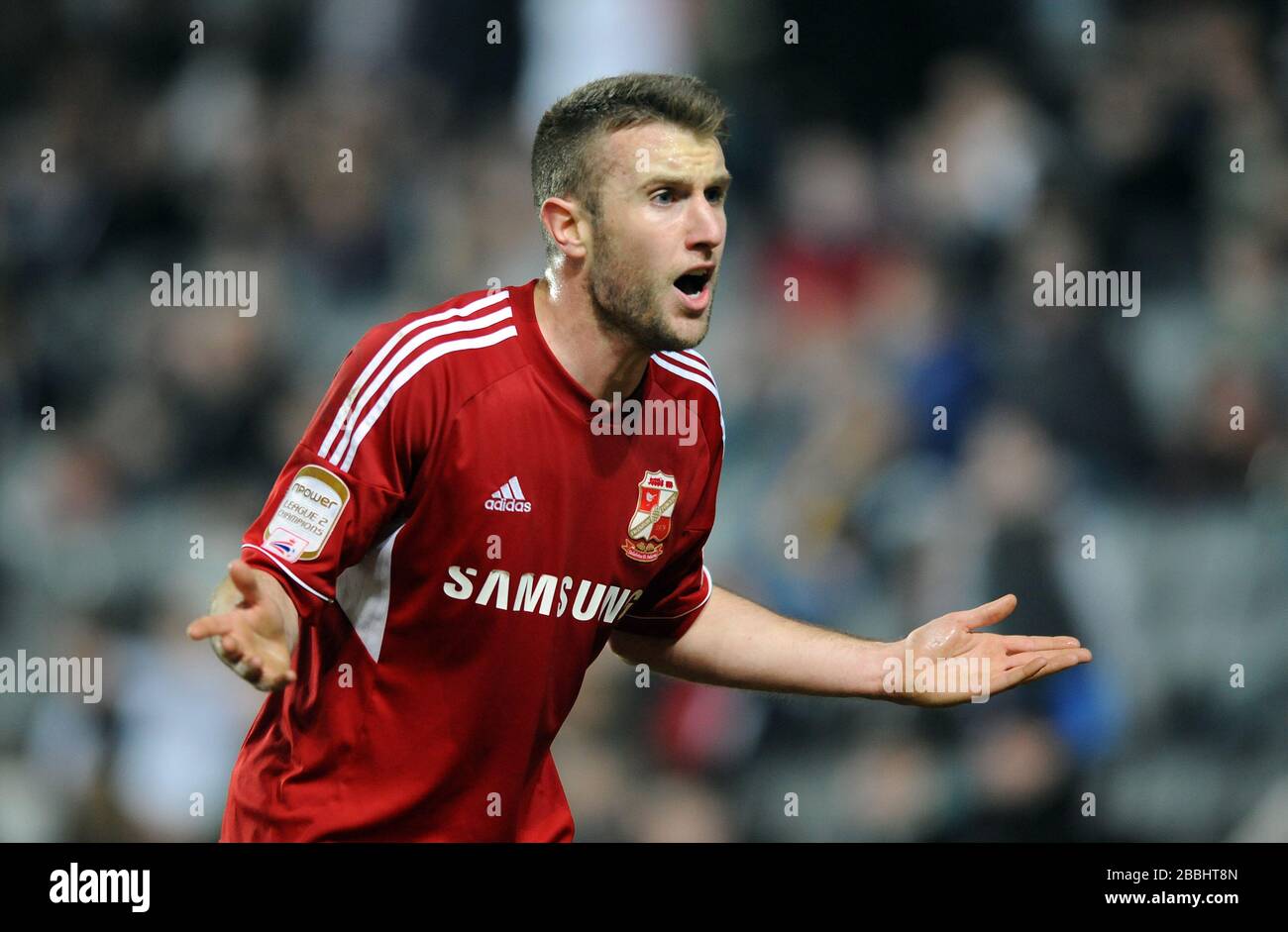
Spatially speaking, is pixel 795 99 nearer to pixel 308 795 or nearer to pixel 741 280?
pixel 741 280

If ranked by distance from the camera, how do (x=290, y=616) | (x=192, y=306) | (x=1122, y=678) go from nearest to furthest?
(x=290, y=616) < (x=1122, y=678) < (x=192, y=306)

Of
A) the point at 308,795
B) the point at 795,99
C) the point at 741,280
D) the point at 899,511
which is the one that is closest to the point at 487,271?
the point at 741,280

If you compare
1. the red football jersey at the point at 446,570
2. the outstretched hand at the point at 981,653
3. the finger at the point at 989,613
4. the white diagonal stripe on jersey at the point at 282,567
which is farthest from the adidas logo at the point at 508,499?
the finger at the point at 989,613

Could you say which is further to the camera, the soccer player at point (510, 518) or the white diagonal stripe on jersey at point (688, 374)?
the white diagonal stripe on jersey at point (688, 374)

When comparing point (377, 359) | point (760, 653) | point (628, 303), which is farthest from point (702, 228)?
point (760, 653)

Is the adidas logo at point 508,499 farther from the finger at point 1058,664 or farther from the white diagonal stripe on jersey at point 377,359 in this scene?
the finger at point 1058,664

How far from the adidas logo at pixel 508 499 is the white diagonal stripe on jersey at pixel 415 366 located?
0.92 feet

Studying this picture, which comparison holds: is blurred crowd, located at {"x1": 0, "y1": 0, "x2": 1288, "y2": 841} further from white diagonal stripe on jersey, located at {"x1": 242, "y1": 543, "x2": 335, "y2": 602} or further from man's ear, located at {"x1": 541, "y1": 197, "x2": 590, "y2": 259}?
white diagonal stripe on jersey, located at {"x1": 242, "y1": 543, "x2": 335, "y2": 602}

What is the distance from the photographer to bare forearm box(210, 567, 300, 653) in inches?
101

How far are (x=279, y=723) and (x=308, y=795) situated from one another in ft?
0.59

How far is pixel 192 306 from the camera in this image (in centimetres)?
586

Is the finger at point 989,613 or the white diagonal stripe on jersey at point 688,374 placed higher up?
the white diagonal stripe on jersey at point 688,374

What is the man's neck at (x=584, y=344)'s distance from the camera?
307 centimetres

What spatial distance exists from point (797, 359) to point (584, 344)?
9.15ft
